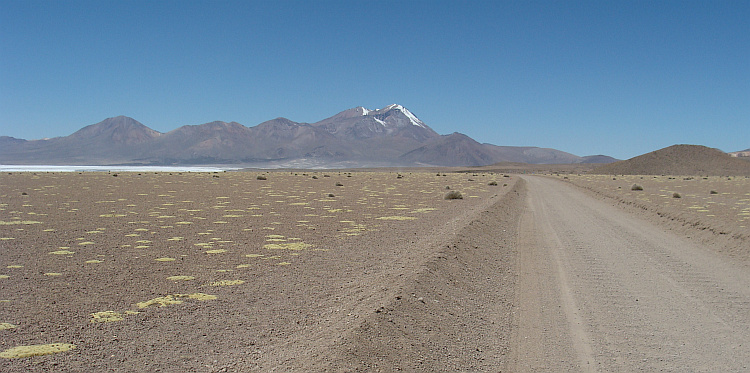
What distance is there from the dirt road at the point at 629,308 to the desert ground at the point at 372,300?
29 mm

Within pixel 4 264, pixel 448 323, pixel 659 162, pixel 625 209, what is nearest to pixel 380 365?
pixel 448 323

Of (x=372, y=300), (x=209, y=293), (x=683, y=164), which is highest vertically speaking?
(x=683, y=164)

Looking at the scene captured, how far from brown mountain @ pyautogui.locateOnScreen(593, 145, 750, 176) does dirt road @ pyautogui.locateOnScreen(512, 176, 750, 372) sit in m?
121

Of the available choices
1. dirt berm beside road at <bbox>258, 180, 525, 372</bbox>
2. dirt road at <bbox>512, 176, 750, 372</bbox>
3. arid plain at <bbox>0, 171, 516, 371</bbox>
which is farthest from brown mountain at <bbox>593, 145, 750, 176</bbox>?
dirt berm beside road at <bbox>258, 180, 525, 372</bbox>

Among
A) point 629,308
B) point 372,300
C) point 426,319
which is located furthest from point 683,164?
point 426,319

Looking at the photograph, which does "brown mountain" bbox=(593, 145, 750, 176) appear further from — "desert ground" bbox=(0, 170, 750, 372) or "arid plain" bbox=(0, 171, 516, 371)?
"arid plain" bbox=(0, 171, 516, 371)

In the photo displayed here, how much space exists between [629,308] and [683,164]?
135m

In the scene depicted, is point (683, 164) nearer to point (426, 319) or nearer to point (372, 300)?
point (372, 300)

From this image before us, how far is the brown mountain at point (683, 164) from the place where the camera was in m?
116

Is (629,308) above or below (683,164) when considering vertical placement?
below

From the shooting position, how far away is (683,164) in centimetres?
12269

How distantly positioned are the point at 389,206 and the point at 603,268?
13.7 m

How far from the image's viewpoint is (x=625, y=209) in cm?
2155

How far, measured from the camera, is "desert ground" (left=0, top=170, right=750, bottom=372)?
4785 millimetres
